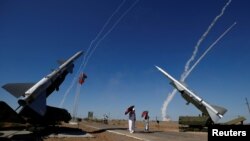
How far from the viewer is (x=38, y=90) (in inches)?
776

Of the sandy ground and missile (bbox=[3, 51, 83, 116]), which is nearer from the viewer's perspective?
the sandy ground


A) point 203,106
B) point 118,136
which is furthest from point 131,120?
point 203,106

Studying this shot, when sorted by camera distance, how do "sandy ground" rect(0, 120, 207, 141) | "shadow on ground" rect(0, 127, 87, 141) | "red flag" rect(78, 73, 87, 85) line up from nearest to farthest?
"shadow on ground" rect(0, 127, 87, 141)
"sandy ground" rect(0, 120, 207, 141)
"red flag" rect(78, 73, 87, 85)

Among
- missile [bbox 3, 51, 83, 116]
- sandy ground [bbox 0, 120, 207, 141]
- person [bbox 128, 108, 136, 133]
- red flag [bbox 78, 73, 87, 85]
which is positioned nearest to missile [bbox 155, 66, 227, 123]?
sandy ground [bbox 0, 120, 207, 141]

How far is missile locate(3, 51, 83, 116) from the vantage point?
18859 mm

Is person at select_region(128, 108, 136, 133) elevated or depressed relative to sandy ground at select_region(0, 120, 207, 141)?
elevated

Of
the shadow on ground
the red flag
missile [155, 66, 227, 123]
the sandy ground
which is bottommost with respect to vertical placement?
the sandy ground

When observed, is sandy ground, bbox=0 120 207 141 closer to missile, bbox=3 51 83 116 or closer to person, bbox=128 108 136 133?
person, bbox=128 108 136 133

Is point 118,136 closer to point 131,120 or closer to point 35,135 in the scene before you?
point 131,120

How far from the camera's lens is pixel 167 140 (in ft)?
55.5

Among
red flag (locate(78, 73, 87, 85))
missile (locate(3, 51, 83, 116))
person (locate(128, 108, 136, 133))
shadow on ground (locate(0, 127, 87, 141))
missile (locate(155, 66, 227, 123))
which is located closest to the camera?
shadow on ground (locate(0, 127, 87, 141))

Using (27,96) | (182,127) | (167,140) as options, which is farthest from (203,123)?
(27,96)

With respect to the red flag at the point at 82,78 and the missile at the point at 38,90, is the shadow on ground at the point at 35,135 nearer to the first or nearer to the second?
the missile at the point at 38,90

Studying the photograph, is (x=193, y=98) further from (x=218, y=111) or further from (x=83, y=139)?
(x=83, y=139)
